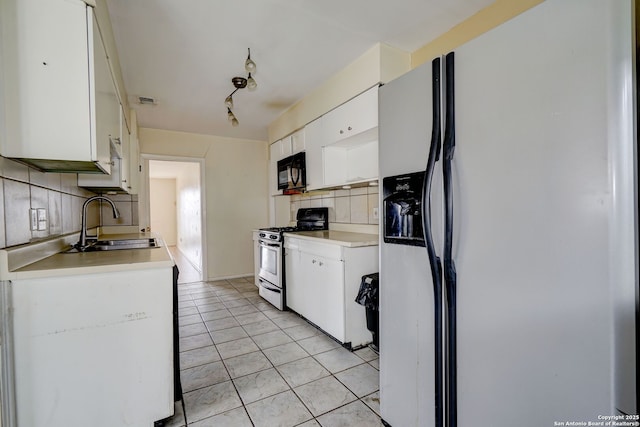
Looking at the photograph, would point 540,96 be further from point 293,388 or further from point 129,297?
point 293,388

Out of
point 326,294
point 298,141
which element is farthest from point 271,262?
point 298,141

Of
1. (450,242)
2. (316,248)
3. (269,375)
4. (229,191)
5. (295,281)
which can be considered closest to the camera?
(450,242)

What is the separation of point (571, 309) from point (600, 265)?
15cm

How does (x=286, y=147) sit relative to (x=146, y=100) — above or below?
below

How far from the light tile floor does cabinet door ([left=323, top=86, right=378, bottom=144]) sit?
181 cm

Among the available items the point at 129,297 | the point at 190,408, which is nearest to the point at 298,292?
the point at 190,408

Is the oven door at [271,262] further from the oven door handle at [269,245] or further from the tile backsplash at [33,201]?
the tile backsplash at [33,201]

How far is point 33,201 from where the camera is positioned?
1.42 m

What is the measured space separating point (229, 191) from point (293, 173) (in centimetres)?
181

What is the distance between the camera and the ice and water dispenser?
1266 millimetres

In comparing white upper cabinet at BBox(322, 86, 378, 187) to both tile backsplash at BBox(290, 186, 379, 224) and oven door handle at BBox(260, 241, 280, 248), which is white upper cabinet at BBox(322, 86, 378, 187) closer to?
tile backsplash at BBox(290, 186, 379, 224)

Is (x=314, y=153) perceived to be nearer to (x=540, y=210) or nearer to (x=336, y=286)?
(x=336, y=286)

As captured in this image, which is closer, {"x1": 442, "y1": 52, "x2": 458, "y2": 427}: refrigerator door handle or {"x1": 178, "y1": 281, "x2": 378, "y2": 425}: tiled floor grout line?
{"x1": 442, "y1": 52, "x2": 458, "y2": 427}: refrigerator door handle

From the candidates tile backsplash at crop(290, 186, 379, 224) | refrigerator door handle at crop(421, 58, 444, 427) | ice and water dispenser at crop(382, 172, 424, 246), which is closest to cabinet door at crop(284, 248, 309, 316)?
tile backsplash at crop(290, 186, 379, 224)
